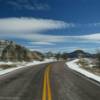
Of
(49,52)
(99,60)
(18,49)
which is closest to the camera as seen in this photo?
(99,60)

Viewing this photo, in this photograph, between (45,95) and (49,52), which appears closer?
(45,95)

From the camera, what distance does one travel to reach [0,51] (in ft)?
354

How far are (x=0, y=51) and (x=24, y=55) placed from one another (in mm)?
11022

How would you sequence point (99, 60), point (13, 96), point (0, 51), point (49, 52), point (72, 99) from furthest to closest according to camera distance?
point (49, 52)
point (0, 51)
point (99, 60)
point (13, 96)
point (72, 99)

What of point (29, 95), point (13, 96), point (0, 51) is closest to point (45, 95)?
point (29, 95)

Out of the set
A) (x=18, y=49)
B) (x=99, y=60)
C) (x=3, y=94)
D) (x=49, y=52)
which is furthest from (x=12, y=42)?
(x=3, y=94)

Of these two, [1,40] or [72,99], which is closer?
[72,99]

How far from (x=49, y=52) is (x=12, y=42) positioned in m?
80.6

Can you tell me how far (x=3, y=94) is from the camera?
12.9 meters

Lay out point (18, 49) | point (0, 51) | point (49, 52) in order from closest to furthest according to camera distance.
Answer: point (0, 51), point (18, 49), point (49, 52)

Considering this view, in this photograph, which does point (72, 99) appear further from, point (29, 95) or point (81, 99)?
point (29, 95)

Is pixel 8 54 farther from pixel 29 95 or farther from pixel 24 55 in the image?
pixel 29 95

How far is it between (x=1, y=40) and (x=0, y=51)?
1407 cm

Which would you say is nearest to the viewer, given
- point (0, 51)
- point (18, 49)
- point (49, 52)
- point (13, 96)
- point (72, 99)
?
point (72, 99)
